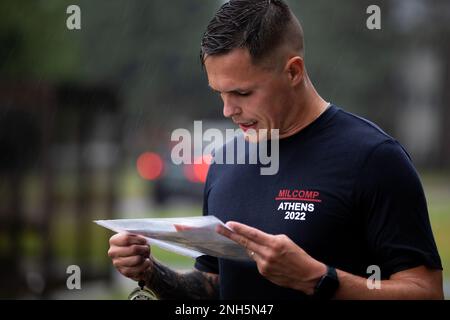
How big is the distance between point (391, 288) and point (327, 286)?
0.23 m

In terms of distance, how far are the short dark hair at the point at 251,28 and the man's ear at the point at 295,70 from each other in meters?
0.09

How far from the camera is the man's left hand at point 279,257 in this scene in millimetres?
2719

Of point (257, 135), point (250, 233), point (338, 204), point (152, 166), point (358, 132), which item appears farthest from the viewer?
point (152, 166)

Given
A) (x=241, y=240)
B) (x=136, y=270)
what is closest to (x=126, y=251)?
(x=136, y=270)

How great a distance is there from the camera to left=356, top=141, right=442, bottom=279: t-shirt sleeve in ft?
9.46

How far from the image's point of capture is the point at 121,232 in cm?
315

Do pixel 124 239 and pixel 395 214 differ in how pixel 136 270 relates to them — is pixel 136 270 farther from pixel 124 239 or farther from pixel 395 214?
pixel 395 214

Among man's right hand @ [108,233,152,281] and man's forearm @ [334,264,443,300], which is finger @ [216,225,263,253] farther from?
man's right hand @ [108,233,152,281]

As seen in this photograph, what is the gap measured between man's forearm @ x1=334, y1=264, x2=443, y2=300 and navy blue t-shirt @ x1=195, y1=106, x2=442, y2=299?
0.05 meters

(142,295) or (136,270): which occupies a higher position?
(136,270)

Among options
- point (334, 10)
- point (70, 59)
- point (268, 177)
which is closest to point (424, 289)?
point (268, 177)

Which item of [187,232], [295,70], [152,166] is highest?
[295,70]

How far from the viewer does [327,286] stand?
284 centimetres

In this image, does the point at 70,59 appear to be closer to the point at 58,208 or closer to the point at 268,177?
the point at 58,208
